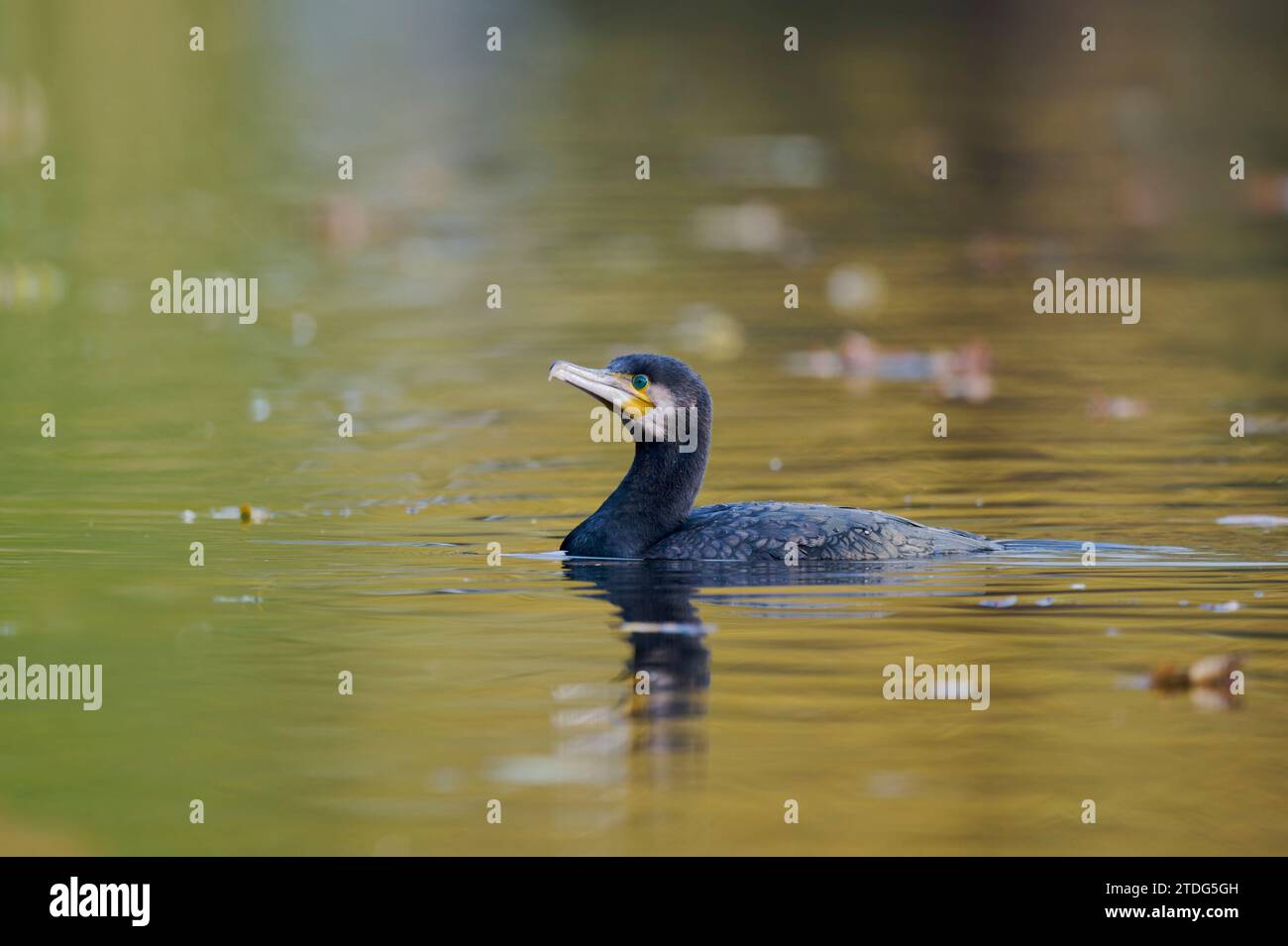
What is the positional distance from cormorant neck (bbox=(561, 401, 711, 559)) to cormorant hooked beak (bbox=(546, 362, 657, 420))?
0.19 meters

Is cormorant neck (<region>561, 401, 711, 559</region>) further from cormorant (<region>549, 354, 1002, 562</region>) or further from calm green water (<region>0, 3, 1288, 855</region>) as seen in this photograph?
calm green water (<region>0, 3, 1288, 855</region>)

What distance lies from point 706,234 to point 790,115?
11347mm

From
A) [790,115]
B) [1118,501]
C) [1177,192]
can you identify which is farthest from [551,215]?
[1118,501]

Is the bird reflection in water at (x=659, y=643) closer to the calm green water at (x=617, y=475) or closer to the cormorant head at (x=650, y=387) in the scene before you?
the calm green water at (x=617, y=475)

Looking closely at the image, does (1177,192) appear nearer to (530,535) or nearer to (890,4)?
(530,535)

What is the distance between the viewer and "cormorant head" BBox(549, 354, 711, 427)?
11164mm

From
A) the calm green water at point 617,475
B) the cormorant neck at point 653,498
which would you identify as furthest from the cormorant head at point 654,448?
the calm green water at point 617,475

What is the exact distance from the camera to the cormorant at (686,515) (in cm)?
1108

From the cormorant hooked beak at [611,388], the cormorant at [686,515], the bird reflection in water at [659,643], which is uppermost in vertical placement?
the cormorant hooked beak at [611,388]

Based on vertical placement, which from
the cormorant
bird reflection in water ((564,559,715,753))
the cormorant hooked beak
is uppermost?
Result: the cormorant hooked beak

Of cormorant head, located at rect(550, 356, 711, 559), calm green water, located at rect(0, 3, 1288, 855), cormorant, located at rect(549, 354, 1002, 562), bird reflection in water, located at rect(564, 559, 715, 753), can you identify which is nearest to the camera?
calm green water, located at rect(0, 3, 1288, 855)

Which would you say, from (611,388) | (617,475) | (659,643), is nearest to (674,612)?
(659,643)

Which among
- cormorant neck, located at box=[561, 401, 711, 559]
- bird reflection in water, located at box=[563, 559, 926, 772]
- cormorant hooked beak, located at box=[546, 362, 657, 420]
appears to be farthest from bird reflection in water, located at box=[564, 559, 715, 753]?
cormorant hooked beak, located at box=[546, 362, 657, 420]

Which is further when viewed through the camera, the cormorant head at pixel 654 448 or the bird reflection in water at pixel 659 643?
the cormorant head at pixel 654 448
